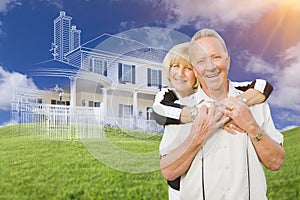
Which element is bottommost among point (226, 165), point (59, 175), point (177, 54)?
point (59, 175)

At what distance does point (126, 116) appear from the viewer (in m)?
0.97

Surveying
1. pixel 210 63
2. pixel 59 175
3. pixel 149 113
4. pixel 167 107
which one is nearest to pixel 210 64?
pixel 210 63

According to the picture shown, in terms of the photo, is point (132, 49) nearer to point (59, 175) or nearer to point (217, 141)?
point (217, 141)

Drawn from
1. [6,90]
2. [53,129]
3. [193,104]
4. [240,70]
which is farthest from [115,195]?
[193,104]

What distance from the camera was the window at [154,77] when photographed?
86cm

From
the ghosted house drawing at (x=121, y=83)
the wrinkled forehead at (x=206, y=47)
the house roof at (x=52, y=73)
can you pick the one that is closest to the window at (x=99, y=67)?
the ghosted house drawing at (x=121, y=83)

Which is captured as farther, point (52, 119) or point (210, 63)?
point (52, 119)

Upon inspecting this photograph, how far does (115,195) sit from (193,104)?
128 cm

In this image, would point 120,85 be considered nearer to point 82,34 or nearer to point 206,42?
point 206,42

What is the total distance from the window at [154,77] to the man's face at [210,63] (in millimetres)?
92

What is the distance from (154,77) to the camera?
2.87 ft

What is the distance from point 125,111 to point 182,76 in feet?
0.66

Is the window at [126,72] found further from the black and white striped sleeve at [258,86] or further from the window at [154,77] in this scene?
the black and white striped sleeve at [258,86]

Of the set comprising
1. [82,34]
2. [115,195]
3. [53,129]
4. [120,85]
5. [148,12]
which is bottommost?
[115,195]
